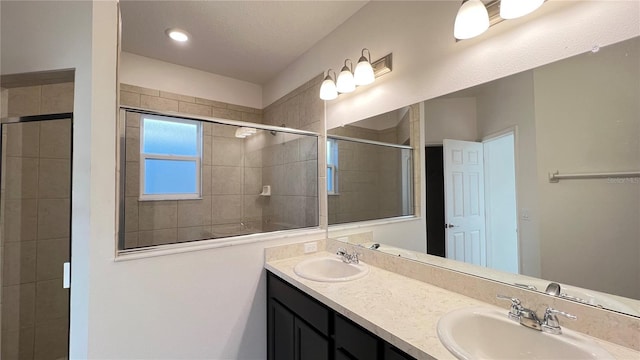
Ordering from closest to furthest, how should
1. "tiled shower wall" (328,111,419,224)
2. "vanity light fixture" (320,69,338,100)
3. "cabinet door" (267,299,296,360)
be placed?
"cabinet door" (267,299,296,360), "tiled shower wall" (328,111,419,224), "vanity light fixture" (320,69,338,100)

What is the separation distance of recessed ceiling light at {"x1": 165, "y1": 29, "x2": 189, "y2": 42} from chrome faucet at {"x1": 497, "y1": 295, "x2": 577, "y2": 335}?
8.78 feet

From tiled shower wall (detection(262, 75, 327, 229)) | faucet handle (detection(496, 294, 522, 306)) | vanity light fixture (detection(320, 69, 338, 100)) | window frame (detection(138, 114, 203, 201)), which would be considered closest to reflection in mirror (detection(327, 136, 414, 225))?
tiled shower wall (detection(262, 75, 327, 229))

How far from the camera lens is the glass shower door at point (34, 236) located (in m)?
1.72

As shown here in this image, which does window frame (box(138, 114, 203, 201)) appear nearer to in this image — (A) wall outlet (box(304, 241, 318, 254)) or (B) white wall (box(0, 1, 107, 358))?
(B) white wall (box(0, 1, 107, 358))

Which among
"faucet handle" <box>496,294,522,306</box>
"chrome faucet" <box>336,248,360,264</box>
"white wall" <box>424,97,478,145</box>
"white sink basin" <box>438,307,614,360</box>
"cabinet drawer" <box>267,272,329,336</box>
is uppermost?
"white wall" <box>424,97,478,145</box>

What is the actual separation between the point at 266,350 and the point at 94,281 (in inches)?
44.8

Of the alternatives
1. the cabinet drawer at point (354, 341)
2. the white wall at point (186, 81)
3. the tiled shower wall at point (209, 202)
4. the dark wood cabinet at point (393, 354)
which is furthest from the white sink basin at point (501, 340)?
the white wall at point (186, 81)

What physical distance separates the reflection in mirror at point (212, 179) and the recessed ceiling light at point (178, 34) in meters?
0.75

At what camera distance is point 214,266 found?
5.34 feet

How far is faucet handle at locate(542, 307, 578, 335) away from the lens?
0.88 meters

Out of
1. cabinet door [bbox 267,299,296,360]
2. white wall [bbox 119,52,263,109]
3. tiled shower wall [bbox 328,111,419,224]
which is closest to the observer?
cabinet door [bbox 267,299,296,360]

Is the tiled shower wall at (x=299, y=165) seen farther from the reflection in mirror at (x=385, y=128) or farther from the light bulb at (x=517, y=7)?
the light bulb at (x=517, y=7)

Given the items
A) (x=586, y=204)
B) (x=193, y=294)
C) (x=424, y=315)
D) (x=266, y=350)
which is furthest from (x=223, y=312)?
(x=586, y=204)

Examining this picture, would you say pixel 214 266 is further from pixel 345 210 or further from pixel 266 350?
pixel 345 210
